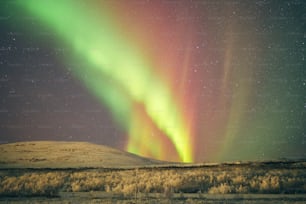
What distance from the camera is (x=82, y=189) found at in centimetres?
1451

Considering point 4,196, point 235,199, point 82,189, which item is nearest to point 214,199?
point 235,199

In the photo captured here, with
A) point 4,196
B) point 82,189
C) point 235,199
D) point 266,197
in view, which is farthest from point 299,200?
point 4,196

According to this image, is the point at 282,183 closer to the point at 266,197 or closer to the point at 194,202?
the point at 266,197

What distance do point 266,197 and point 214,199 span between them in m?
2.21

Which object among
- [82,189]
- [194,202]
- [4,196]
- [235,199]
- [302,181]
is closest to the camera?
[194,202]

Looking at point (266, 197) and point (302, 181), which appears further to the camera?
point (302, 181)

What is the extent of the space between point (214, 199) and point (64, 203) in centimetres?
582

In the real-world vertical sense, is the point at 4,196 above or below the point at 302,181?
below

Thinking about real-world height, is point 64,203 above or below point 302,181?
below

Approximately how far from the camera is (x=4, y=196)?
1319 centimetres

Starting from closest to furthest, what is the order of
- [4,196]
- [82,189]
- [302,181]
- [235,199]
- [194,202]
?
[194,202], [235,199], [4,196], [82,189], [302,181]

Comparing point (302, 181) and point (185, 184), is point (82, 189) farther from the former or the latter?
point (302, 181)

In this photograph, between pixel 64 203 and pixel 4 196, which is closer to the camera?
pixel 64 203

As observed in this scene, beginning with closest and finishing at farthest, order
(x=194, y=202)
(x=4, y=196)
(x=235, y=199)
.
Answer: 1. (x=194, y=202)
2. (x=235, y=199)
3. (x=4, y=196)
